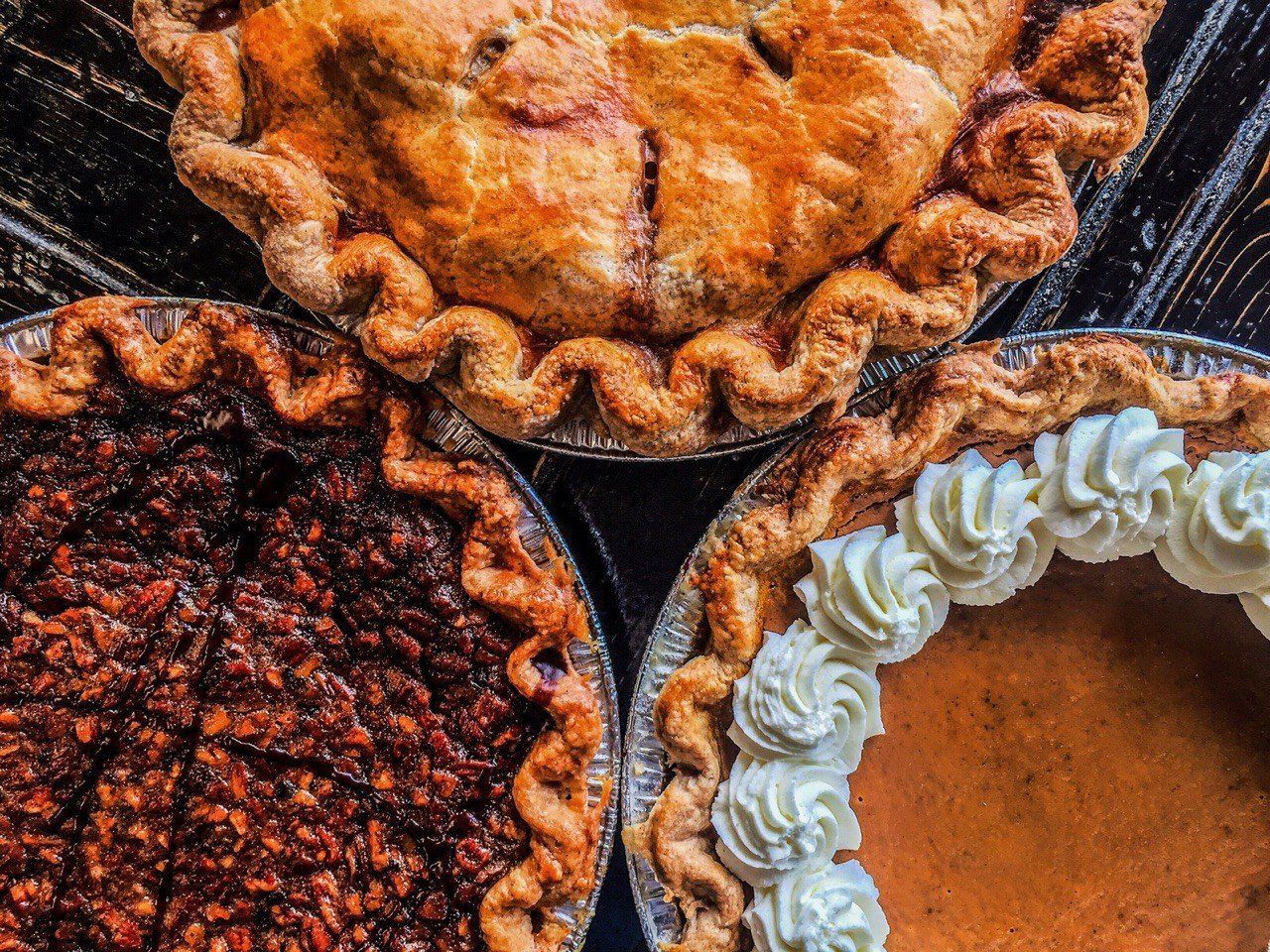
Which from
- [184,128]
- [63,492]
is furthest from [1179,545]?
[63,492]

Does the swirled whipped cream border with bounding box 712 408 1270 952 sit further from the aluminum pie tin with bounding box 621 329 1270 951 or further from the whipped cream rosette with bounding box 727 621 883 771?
the aluminum pie tin with bounding box 621 329 1270 951

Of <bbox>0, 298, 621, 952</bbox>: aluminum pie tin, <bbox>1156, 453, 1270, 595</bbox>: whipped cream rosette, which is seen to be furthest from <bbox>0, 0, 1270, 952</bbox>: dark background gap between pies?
<bbox>1156, 453, 1270, 595</bbox>: whipped cream rosette

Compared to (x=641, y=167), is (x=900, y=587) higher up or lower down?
lower down

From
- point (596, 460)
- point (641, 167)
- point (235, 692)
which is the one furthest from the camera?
point (596, 460)

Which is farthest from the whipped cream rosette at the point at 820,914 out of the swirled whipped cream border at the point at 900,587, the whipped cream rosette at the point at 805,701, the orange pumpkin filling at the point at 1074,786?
the whipped cream rosette at the point at 805,701

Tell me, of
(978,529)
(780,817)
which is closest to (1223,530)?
(978,529)

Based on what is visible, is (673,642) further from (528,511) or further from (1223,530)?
(1223,530)

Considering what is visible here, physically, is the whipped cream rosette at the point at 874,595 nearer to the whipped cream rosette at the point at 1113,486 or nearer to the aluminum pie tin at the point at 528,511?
the whipped cream rosette at the point at 1113,486
